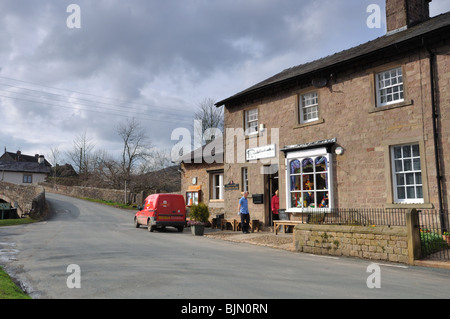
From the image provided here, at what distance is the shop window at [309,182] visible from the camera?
48.1 ft

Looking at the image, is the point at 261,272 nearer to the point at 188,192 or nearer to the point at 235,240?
the point at 235,240

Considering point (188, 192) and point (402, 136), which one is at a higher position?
point (402, 136)

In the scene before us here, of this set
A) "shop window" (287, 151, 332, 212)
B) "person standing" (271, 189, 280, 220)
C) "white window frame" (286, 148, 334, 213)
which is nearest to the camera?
"white window frame" (286, 148, 334, 213)

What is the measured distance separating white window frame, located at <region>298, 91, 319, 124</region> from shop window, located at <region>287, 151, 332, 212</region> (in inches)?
65.9

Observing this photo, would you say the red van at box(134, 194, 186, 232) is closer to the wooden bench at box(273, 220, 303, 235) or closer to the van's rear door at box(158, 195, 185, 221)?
the van's rear door at box(158, 195, 185, 221)

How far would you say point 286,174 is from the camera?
16.1 meters

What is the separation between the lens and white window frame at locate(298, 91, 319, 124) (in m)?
15.6

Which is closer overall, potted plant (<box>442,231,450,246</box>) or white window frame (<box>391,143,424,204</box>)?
potted plant (<box>442,231,450,246</box>)

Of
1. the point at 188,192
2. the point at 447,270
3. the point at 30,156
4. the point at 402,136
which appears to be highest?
the point at 30,156

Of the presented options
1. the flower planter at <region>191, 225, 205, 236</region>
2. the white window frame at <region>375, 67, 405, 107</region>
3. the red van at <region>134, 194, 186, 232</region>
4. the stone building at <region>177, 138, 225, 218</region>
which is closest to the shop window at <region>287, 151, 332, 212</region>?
the white window frame at <region>375, 67, 405, 107</region>

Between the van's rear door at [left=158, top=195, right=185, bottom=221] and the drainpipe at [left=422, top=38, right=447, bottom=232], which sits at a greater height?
the drainpipe at [left=422, top=38, right=447, bottom=232]

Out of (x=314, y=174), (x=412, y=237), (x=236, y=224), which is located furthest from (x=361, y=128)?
(x=236, y=224)
